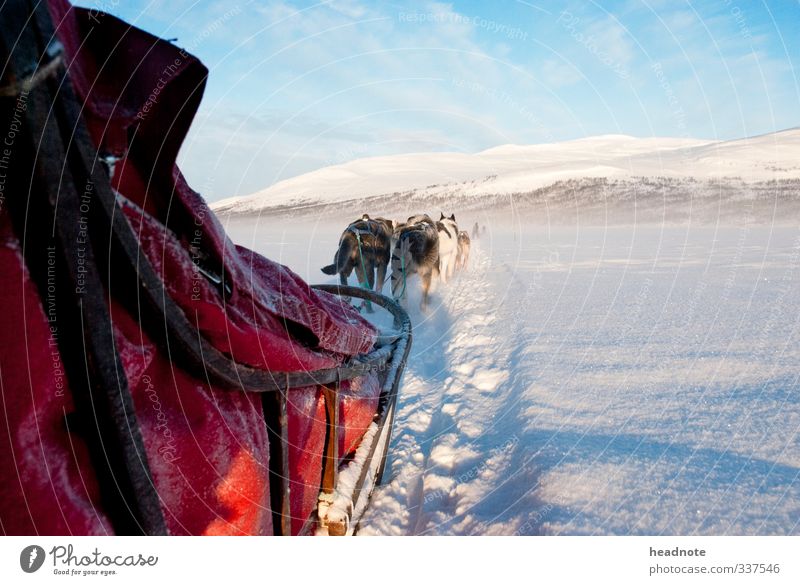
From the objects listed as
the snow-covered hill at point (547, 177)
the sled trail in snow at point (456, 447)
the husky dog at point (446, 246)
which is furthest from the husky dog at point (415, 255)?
the snow-covered hill at point (547, 177)

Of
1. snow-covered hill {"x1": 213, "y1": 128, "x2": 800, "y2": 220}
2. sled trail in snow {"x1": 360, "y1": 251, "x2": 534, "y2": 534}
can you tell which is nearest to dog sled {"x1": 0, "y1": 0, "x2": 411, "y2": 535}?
sled trail in snow {"x1": 360, "y1": 251, "x2": 534, "y2": 534}

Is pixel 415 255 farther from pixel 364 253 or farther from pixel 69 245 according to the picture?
pixel 69 245

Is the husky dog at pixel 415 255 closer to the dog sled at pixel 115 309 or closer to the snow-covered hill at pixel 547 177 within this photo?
the dog sled at pixel 115 309

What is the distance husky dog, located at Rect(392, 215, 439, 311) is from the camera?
6.34m

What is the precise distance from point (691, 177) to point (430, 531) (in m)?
29.9

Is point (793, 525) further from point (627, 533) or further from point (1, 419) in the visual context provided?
point (1, 419)

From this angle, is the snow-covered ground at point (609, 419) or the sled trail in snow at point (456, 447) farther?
the sled trail in snow at point (456, 447)

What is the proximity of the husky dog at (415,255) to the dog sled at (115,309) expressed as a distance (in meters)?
5.19

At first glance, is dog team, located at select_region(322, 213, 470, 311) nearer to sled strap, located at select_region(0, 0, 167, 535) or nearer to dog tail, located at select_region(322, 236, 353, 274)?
dog tail, located at select_region(322, 236, 353, 274)

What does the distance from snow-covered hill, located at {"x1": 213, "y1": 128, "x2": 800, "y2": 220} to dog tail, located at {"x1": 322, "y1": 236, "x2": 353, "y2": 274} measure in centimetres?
1509

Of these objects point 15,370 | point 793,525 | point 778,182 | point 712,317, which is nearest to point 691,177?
point 778,182

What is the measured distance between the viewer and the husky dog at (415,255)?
6.34 meters

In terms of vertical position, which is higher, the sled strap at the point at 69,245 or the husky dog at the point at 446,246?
the husky dog at the point at 446,246

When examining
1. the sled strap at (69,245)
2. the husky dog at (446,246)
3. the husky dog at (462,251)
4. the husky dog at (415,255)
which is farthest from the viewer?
the husky dog at (462,251)
